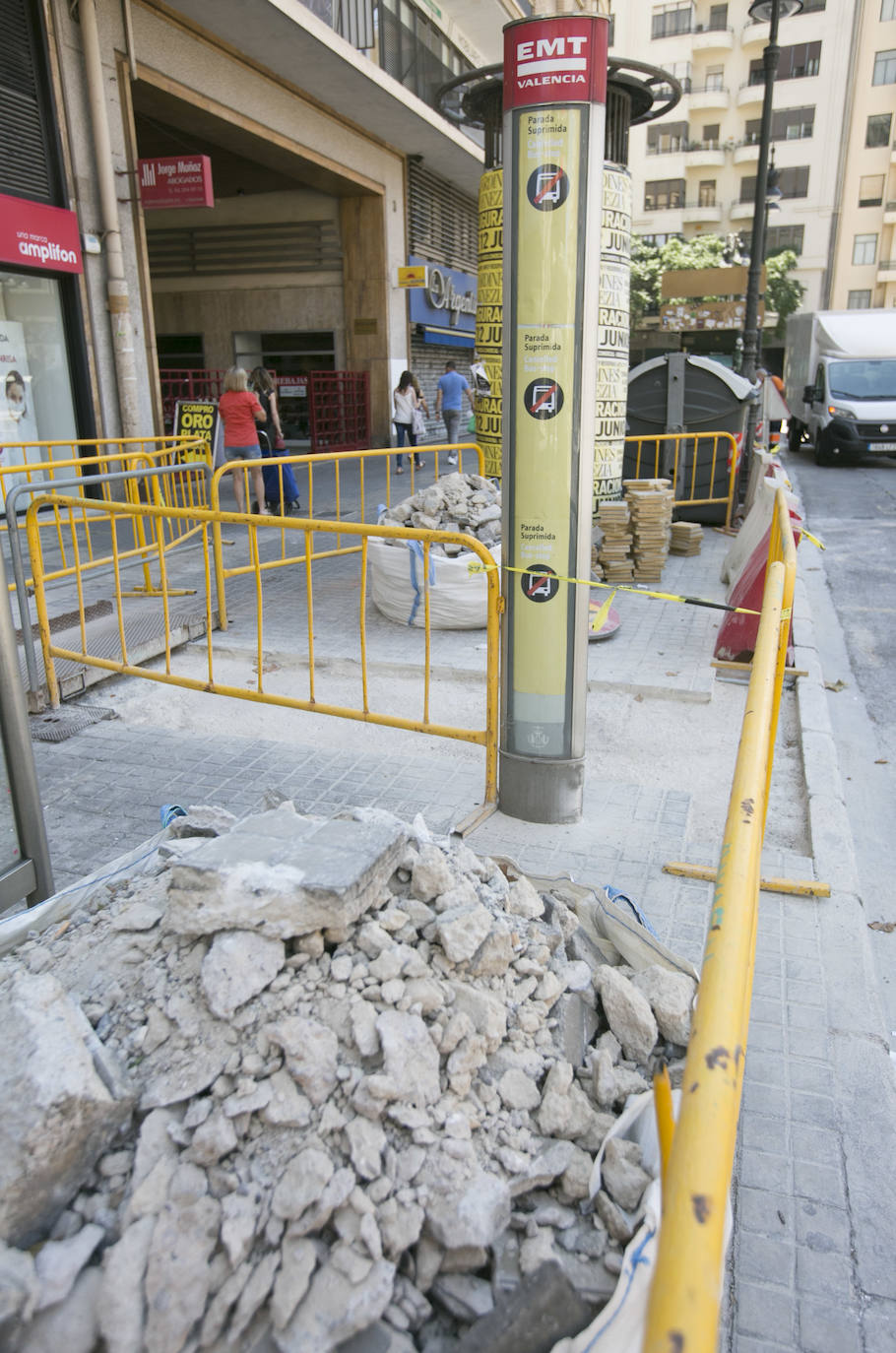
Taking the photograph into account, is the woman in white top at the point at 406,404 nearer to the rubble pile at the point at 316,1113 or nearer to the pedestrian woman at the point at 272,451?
the pedestrian woman at the point at 272,451

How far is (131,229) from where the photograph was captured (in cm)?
1259

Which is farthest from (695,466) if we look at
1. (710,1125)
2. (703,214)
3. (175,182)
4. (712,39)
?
(712,39)

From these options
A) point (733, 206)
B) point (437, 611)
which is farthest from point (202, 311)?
point (733, 206)

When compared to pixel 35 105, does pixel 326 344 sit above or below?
below

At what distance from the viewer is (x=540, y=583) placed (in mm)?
4188

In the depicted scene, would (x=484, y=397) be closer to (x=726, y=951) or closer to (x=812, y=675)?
(x=812, y=675)

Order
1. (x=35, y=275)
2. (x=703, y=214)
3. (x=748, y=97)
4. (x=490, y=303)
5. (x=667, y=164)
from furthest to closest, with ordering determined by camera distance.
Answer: (x=667, y=164), (x=703, y=214), (x=748, y=97), (x=35, y=275), (x=490, y=303)

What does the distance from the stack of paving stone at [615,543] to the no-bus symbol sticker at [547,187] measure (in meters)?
5.39

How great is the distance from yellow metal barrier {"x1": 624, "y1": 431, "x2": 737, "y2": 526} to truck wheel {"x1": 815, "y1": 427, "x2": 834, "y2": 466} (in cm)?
951

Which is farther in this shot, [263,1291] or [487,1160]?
[487,1160]

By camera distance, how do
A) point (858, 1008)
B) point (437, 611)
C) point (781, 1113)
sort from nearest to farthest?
point (781, 1113), point (858, 1008), point (437, 611)

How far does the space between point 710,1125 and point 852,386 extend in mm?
21698

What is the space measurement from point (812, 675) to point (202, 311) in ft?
64.8

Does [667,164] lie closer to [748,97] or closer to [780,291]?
[748,97]
